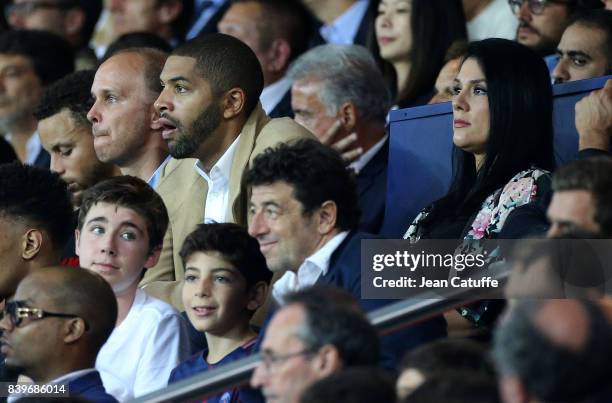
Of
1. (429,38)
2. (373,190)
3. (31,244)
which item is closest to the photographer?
(31,244)

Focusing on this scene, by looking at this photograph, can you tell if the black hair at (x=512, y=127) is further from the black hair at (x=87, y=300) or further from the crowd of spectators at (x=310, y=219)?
the black hair at (x=87, y=300)

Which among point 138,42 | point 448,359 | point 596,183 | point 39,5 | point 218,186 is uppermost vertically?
point 39,5

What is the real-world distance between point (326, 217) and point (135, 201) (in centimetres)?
85

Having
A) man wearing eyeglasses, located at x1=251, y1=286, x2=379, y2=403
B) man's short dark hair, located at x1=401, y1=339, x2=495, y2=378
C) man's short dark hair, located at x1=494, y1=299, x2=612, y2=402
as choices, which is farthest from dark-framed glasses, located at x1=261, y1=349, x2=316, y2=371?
man's short dark hair, located at x1=494, y1=299, x2=612, y2=402

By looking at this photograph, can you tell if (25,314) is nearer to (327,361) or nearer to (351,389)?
(327,361)

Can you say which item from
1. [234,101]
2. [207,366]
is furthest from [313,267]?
[234,101]

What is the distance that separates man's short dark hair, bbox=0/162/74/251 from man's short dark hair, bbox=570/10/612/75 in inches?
82.0

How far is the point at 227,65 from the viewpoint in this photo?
564cm

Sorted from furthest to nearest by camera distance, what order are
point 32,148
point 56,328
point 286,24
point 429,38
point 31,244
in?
point 32,148 → point 286,24 → point 429,38 → point 31,244 → point 56,328

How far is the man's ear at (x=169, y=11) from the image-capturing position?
8.34 metres

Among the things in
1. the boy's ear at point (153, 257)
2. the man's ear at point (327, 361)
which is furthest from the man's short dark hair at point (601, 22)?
the man's ear at point (327, 361)

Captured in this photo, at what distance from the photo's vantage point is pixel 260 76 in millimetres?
5664

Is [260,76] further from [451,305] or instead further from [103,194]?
[451,305]

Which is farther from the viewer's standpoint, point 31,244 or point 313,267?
point 31,244
